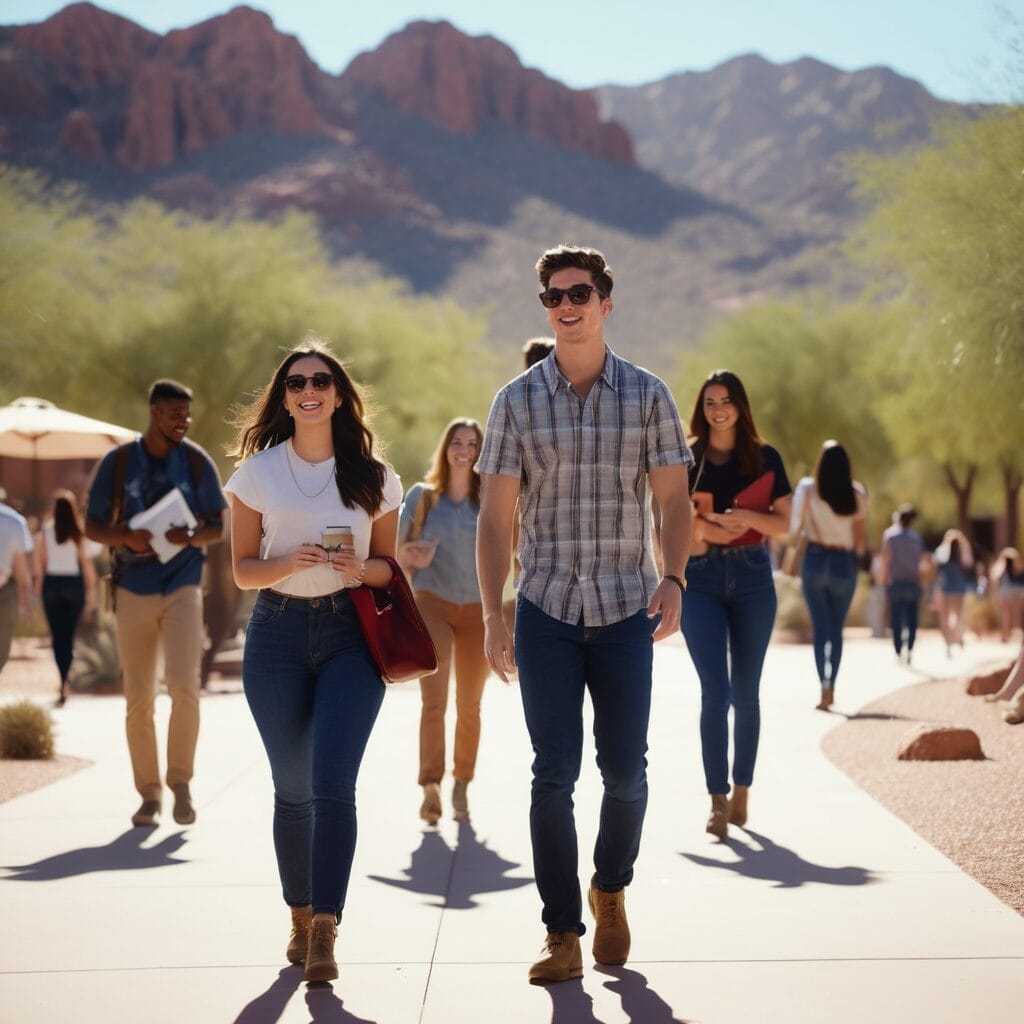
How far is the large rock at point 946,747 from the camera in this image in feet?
32.0

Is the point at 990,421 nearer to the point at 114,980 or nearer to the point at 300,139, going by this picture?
the point at 114,980

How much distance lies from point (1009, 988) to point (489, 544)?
6.39 ft

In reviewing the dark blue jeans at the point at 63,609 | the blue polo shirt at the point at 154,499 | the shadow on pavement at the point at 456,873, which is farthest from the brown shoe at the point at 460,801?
the dark blue jeans at the point at 63,609

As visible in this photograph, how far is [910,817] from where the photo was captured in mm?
7934

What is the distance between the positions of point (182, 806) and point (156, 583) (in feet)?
3.39

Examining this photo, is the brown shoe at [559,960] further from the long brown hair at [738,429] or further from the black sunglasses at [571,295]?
the long brown hair at [738,429]

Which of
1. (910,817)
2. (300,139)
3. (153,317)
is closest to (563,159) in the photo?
(300,139)

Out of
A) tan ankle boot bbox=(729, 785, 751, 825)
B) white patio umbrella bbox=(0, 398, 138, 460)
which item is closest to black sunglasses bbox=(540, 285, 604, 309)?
tan ankle boot bbox=(729, 785, 751, 825)

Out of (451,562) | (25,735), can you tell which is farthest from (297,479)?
(25,735)

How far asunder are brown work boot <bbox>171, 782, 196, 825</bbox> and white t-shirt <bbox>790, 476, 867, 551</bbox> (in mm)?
6002

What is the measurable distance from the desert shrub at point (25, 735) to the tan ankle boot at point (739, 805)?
4.93m

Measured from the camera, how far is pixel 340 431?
18.0 ft

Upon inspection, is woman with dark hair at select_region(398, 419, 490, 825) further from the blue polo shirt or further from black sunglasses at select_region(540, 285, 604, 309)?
black sunglasses at select_region(540, 285, 604, 309)

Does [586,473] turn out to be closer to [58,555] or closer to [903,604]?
[58,555]
